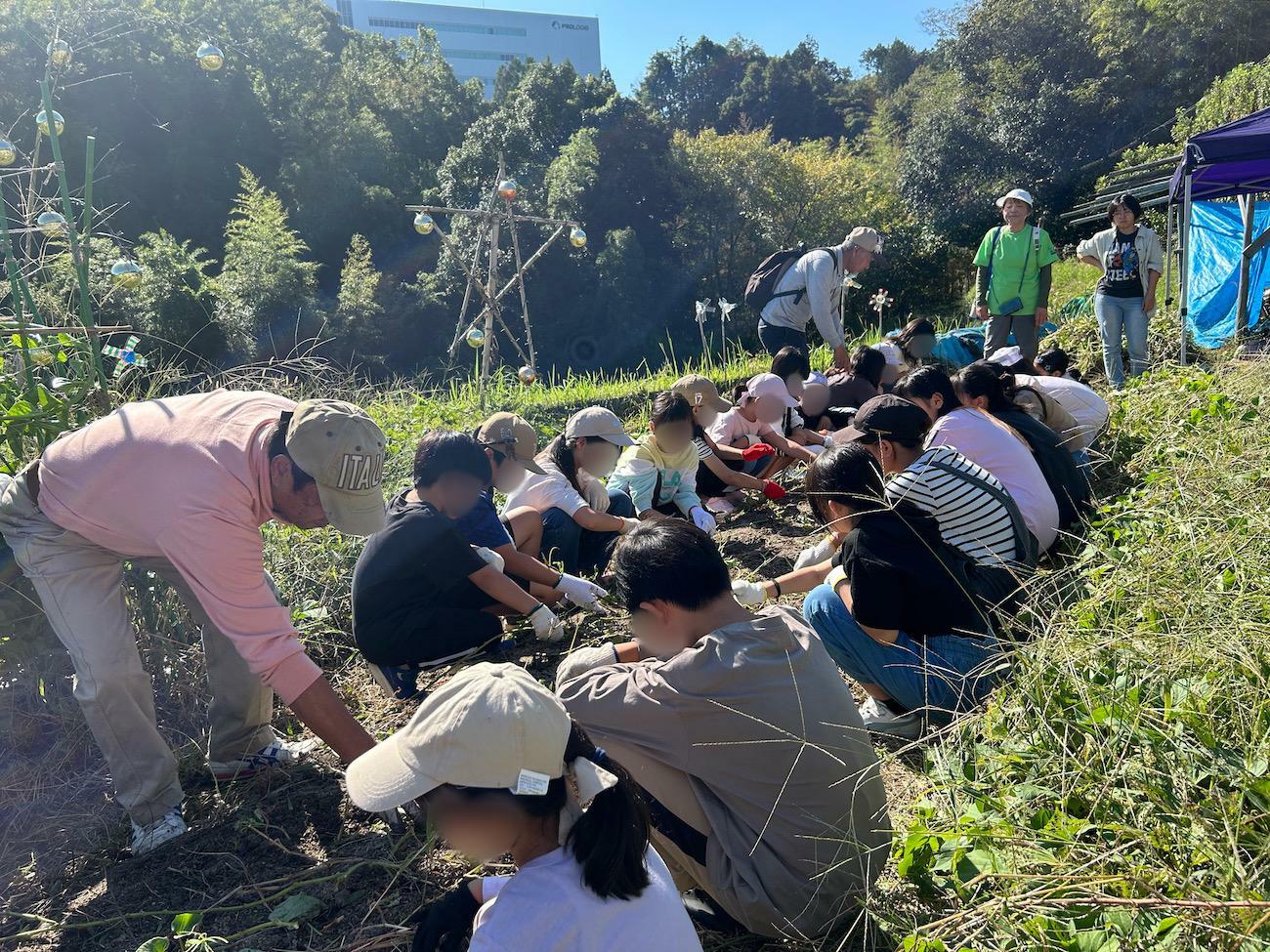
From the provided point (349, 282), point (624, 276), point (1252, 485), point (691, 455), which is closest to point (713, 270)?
point (624, 276)

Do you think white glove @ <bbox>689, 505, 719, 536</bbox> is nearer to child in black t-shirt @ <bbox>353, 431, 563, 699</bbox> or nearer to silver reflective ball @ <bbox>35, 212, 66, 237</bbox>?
child in black t-shirt @ <bbox>353, 431, 563, 699</bbox>

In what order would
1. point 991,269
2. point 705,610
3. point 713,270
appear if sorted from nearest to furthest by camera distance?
point 705,610 < point 991,269 < point 713,270

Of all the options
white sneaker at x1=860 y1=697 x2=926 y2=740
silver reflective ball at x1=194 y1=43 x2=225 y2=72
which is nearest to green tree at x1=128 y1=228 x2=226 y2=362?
silver reflective ball at x1=194 y1=43 x2=225 y2=72

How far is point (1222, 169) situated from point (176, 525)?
301 inches

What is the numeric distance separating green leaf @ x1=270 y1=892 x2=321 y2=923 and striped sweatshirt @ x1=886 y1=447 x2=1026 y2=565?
6.45 ft

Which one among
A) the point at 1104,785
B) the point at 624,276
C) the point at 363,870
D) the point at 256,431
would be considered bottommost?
the point at 363,870

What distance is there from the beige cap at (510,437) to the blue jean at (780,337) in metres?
3.39

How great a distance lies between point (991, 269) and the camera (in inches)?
270

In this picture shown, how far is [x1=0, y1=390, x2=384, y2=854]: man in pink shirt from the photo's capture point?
218cm

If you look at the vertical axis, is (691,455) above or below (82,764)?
above

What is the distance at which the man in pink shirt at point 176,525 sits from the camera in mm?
2182

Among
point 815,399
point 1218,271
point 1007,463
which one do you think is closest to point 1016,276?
point 815,399

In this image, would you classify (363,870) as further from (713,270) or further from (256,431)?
(713,270)

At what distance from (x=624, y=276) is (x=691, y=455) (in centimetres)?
1717
